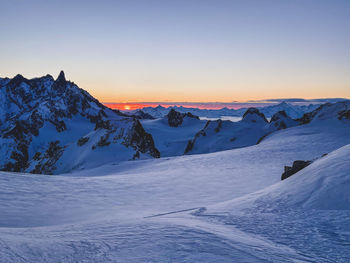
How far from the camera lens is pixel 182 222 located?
577cm

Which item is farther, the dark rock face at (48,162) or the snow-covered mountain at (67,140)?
the dark rock face at (48,162)

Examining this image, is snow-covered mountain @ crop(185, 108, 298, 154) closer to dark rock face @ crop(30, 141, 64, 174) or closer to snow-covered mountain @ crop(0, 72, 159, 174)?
snow-covered mountain @ crop(0, 72, 159, 174)

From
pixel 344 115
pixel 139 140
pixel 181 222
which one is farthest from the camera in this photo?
pixel 139 140

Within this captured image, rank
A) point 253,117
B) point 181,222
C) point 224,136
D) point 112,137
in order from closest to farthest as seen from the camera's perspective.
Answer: point 181,222, point 112,137, point 224,136, point 253,117

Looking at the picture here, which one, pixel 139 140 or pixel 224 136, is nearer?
pixel 139 140

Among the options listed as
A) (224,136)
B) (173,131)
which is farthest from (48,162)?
(173,131)

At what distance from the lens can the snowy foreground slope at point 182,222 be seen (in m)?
3.89

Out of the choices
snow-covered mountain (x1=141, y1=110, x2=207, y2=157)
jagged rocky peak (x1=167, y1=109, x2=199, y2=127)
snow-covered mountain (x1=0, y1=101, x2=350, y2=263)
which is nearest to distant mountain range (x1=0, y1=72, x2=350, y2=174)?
snow-covered mountain (x1=141, y1=110, x2=207, y2=157)

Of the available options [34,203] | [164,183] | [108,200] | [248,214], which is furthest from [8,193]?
[248,214]

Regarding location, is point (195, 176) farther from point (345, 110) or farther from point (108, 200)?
point (345, 110)

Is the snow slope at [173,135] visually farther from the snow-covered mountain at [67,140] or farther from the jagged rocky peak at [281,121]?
the jagged rocky peak at [281,121]

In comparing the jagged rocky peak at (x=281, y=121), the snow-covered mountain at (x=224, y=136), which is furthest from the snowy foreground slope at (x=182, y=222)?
the jagged rocky peak at (x=281, y=121)

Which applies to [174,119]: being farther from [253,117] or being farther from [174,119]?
[253,117]

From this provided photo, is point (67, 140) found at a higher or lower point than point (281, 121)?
lower
